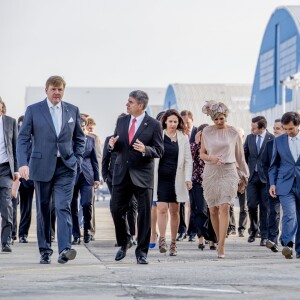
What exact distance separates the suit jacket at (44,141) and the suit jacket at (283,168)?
8.76 ft

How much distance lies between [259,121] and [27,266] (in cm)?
644

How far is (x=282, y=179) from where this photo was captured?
45.8 ft

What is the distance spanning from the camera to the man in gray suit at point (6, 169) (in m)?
14.5

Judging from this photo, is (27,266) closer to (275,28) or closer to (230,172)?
(230,172)

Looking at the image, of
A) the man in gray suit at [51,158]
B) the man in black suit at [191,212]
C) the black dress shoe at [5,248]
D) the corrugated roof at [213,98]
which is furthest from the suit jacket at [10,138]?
the corrugated roof at [213,98]

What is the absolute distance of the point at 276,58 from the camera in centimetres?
5059

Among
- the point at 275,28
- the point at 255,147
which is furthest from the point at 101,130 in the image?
the point at 255,147

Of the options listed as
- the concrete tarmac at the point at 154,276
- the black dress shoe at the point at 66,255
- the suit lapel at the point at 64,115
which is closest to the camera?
the concrete tarmac at the point at 154,276

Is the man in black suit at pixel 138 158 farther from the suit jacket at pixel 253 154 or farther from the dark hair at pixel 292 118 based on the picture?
the suit jacket at pixel 253 154

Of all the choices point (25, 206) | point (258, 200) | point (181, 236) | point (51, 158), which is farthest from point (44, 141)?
point (181, 236)

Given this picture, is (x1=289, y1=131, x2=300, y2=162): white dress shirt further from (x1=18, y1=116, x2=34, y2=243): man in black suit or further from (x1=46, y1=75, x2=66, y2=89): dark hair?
(x1=18, y1=116, x2=34, y2=243): man in black suit

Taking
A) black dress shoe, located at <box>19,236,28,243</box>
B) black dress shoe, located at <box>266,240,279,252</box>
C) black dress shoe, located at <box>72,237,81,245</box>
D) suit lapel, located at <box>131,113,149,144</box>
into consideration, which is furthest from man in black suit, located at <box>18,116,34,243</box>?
suit lapel, located at <box>131,113,149,144</box>

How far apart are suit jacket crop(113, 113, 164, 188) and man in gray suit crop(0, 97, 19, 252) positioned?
2278 mm

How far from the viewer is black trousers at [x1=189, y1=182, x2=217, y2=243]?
1548cm
